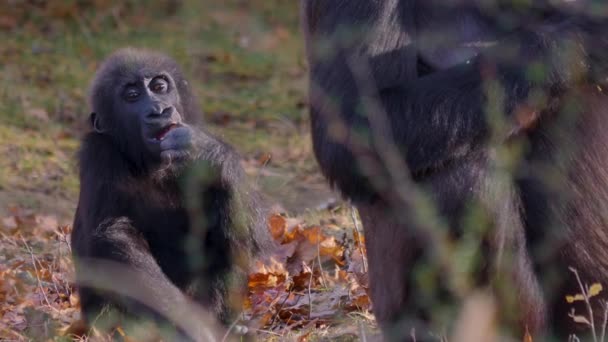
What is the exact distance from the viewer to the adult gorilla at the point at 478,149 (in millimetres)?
3240

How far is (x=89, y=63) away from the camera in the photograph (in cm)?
973

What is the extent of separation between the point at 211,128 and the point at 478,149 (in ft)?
10.4

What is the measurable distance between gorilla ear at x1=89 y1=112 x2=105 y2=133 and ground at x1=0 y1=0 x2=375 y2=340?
521 millimetres

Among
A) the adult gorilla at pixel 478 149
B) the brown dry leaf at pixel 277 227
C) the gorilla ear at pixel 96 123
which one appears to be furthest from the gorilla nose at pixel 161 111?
the adult gorilla at pixel 478 149

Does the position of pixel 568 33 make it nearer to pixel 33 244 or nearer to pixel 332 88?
pixel 332 88

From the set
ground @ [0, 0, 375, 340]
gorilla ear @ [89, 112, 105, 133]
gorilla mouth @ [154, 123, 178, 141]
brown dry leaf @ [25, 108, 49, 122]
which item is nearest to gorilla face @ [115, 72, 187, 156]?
gorilla mouth @ [154, 123, 178, 141]

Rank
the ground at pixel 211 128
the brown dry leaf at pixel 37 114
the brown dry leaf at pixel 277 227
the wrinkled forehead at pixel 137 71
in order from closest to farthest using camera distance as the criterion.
→ the ground at pixel 211 128
the wrinkled forehead at pixel 137 71
the brown dry leaf at pixel 277 227
the brown dry leaf at pixel 37 114

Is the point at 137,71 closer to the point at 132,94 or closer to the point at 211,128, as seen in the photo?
the point at 132,94

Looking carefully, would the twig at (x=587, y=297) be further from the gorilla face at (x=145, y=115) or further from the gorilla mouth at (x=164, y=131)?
the gorilla mouth at (x=164, y=131)

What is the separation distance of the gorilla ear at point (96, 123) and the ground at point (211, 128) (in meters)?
0.52

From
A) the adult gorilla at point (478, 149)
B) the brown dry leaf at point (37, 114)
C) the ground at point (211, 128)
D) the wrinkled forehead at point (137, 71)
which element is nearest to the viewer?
the adult gorilla at point (478, 149)

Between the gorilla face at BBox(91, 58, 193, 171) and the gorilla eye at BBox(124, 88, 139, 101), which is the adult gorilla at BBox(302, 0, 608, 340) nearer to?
the gorilla face at BBox(91, 58, 193, 171)

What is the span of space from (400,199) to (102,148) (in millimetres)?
1912

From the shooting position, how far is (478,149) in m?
3.28
